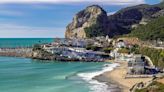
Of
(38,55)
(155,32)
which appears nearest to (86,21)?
(155,32)

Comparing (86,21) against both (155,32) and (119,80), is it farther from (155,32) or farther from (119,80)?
(119,80)

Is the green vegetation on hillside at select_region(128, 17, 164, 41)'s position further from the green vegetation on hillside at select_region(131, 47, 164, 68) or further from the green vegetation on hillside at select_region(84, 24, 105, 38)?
the green vegetation on hillside at select_region(84, 24, 105, 38)

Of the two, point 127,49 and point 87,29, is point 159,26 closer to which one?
point 127,49

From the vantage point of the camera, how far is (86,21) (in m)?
185

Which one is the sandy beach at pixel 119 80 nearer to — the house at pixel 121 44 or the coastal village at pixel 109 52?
the coastal village at pixel 109 52

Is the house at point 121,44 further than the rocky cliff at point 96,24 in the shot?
No

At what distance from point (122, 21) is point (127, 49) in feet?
299

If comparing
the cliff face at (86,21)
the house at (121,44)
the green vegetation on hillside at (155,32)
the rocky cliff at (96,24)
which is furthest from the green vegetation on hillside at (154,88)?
the cliff face at (86,21)

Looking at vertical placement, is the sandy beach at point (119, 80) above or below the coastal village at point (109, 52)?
below

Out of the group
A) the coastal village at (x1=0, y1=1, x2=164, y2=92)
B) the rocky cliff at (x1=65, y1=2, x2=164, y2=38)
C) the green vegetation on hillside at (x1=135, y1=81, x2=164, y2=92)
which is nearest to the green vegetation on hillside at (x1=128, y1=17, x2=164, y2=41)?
the coastal village at (x1=0, y1=1, x2=164, y2=92)

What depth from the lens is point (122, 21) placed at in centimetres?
19800

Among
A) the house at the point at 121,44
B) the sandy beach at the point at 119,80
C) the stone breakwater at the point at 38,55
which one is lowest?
the sandy beach at the point at 119,80

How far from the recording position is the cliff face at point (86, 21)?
17412cm

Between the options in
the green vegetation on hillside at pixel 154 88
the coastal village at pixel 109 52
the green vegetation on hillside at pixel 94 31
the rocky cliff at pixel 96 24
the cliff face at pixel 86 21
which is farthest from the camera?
the cliff face at pixel 86 21
